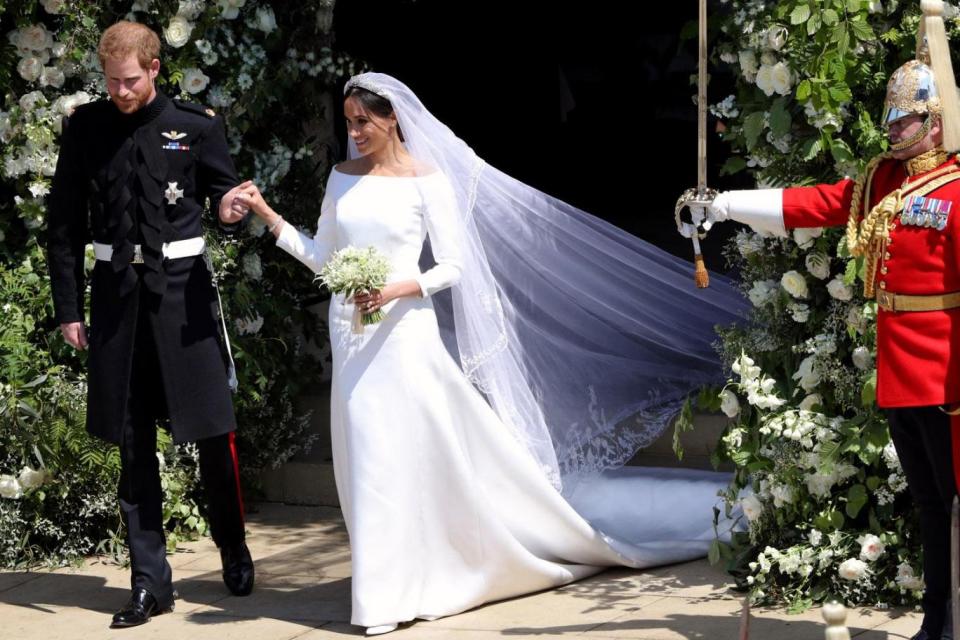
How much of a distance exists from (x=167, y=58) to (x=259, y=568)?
2075 mm

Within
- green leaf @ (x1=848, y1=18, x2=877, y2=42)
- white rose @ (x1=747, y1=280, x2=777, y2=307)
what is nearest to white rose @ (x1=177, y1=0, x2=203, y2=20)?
white rose @ (x1=747, y1=280, x2=777, y2=307)

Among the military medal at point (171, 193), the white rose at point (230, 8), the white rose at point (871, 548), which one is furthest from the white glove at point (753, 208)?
the white rose at point (230, 8)

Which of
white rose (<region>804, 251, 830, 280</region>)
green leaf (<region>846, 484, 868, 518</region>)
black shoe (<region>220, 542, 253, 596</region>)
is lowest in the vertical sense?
black shoe (<region>220, 542, 253, 596</region>)

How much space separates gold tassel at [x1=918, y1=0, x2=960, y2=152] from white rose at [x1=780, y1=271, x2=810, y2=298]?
0.96 meters

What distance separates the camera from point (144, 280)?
17.0 feet

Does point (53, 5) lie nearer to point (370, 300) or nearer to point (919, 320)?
point (370, 300)

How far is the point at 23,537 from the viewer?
6.09 metres

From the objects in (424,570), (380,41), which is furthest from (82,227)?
(380,41)

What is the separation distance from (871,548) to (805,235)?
3.17 ft

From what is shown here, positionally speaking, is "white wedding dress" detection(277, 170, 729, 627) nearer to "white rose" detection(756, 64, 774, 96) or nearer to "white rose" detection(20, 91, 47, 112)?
"white rose" detection(756, 64, 774, 96)

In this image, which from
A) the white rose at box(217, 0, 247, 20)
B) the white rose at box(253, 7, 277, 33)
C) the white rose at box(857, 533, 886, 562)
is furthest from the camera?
the white rose at box(253, 7, 277, 33)

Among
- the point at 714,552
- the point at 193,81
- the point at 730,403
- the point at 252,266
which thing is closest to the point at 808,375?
the point at 730,403

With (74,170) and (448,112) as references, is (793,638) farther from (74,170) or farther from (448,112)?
(448,112)

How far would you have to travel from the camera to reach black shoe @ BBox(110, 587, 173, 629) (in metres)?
5.16
